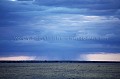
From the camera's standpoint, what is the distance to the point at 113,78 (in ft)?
297

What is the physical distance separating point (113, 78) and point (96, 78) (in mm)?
4336

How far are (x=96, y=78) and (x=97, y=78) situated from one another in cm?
26

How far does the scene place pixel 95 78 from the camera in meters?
91.4

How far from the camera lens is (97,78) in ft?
300

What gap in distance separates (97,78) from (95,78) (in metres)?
0.52

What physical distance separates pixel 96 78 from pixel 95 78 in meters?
0.26

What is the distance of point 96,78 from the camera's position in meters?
91.4

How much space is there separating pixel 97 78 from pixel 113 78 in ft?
13.4
